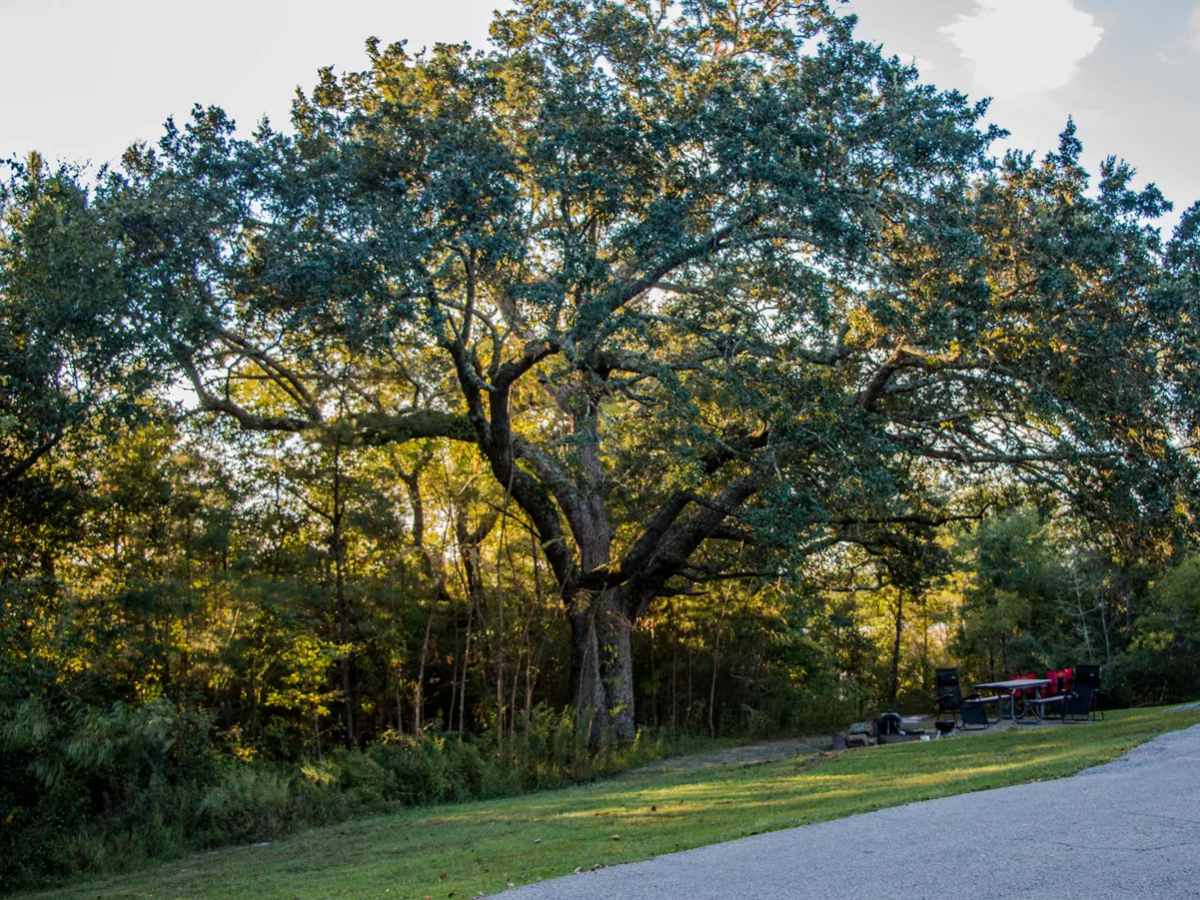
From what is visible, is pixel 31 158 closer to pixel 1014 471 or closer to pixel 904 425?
pixel 904 425

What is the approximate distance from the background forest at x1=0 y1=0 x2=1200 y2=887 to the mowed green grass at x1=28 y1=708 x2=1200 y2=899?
153 centimetres

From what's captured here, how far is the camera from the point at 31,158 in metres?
14.0

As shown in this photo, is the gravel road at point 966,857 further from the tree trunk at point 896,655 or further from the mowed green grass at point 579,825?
the tree trunk at point 896,655

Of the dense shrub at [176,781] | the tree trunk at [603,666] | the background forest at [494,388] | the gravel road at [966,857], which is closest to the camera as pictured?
the gravel road at [966,857]

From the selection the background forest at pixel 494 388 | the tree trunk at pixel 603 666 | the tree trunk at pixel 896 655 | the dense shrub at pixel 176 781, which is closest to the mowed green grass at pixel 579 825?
the dense shrub at pixel 176 781

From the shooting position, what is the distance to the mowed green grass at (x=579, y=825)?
7.86 metres

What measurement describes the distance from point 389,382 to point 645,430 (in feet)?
14.0

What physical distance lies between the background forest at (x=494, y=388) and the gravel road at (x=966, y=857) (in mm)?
6184

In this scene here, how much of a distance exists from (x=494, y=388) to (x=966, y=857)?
33.2ft

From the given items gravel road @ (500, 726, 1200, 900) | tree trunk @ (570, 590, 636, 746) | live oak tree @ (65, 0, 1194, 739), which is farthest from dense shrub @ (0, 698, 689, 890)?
gravel road @ (500, 726, 1200, 900)

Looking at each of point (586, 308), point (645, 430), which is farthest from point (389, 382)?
point (586, 308)

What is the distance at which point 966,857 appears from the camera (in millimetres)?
6219

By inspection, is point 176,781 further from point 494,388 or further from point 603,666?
Result: point 603,666

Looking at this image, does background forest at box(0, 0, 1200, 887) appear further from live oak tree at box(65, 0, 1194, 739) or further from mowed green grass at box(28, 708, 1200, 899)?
mowed green grass at box(28, 708, 1200, 899)
